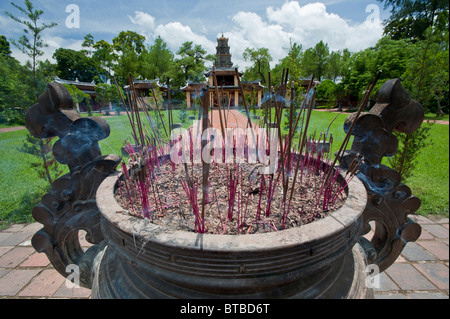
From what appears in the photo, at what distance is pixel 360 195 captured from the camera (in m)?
1.45

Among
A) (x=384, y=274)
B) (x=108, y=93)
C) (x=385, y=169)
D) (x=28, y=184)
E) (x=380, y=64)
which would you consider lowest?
(x=384, y=274)

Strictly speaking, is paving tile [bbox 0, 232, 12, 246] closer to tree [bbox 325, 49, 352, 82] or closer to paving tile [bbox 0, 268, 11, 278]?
paving tile [bbox 0, 268, 11, 278]

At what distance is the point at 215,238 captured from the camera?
39.7 inches

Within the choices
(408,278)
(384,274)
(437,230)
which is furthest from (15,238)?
(437,230)

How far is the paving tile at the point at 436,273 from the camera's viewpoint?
2225 mm

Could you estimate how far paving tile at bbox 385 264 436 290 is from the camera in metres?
2.18

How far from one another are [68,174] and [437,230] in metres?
4.50

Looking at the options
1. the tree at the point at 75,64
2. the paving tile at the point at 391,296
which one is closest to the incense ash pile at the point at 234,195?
the paving tile at the point at 391,296

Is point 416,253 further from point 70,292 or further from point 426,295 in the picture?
point 70,292

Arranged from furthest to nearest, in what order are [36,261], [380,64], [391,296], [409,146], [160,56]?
1. [160,56]
2. [380,64]
3. [409,146]
4. [36,261]
5. [391,296]

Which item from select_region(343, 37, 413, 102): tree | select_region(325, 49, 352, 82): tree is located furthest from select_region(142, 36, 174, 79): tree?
select_region(325, 49, 352, 82): tree

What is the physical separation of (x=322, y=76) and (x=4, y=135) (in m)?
35.0

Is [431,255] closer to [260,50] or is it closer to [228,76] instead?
[228,76]
